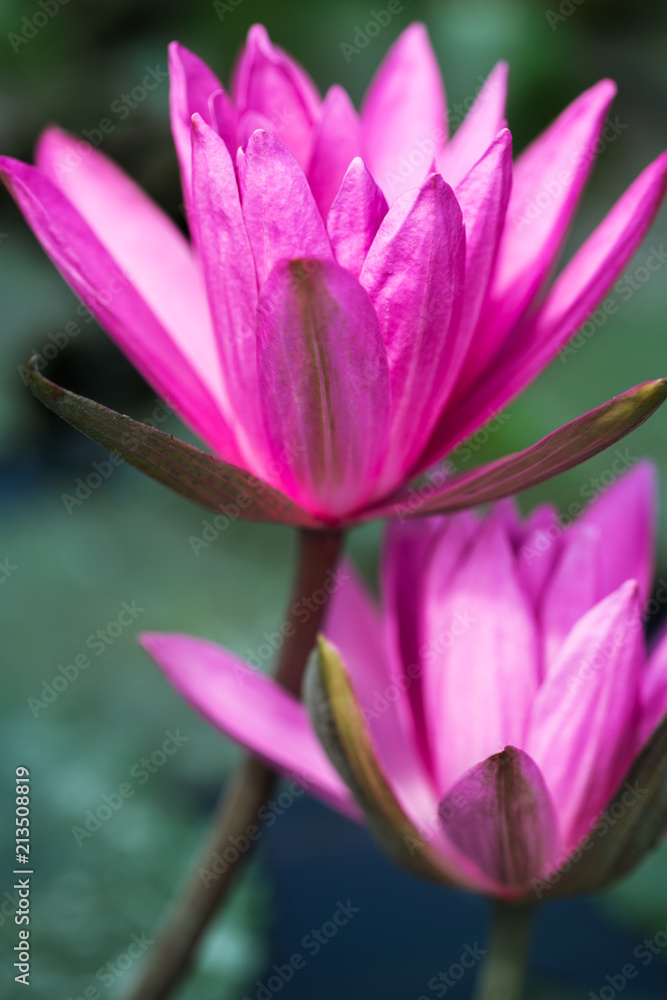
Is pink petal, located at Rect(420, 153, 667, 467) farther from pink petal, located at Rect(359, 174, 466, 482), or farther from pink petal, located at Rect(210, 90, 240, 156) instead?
pink petal, located at Rect(210, 90, 240, 156)

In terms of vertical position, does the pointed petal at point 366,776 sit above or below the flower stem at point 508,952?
above

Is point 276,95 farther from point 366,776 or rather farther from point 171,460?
point 366,776

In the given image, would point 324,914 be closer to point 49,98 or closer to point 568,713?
point 568,713

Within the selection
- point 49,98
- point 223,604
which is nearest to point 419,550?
point 223,604

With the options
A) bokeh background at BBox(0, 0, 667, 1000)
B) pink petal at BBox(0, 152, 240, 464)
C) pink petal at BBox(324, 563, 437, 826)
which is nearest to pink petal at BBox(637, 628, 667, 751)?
pink petal at BBox(324, 563, 437, 826)

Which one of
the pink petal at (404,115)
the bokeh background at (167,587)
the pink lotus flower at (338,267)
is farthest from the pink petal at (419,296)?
the bokeh background at (167,587)

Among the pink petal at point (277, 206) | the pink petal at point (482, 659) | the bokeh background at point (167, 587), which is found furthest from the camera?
the bokeh background at point (167, 587)

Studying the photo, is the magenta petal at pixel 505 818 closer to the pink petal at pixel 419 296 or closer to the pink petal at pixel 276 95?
the pink petal at pixel 419 296
